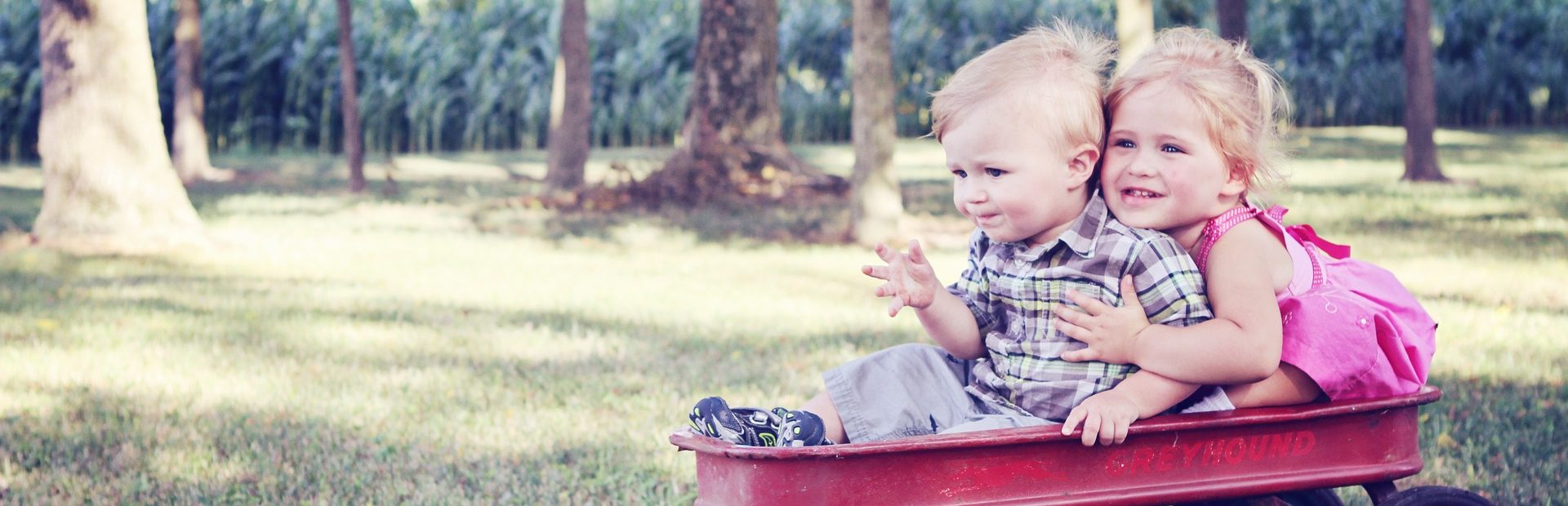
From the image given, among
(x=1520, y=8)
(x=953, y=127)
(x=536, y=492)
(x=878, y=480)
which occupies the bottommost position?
(x=536, y=492)

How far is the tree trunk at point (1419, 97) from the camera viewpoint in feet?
36.7

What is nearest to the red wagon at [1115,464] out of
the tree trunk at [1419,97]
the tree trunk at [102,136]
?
the tree trunk at [102,136]

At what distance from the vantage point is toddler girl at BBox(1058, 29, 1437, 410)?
2.57 meters

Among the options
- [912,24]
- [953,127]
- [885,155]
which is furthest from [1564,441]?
[912,24]

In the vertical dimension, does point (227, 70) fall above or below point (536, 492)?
above

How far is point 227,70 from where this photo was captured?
671 inches

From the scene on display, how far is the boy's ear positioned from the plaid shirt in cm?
6

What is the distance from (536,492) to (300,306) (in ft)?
10.4

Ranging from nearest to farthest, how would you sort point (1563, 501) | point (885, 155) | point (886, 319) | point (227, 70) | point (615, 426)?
point (1563, 501), point (615, 426), point (886, 319), point (885, 155), point (227, 70)

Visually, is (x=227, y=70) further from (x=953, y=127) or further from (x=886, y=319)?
(x=953, y=127)

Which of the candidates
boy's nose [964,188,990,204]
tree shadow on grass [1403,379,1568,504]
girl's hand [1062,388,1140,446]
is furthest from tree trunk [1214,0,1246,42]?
girl's hand [1062,388,1140,446]

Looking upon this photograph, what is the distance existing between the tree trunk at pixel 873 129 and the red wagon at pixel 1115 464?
514 cm

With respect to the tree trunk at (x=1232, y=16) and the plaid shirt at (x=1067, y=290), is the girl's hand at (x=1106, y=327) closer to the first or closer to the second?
the plaid shirt at (x=1067, y=290)

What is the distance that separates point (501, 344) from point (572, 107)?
642 cm
